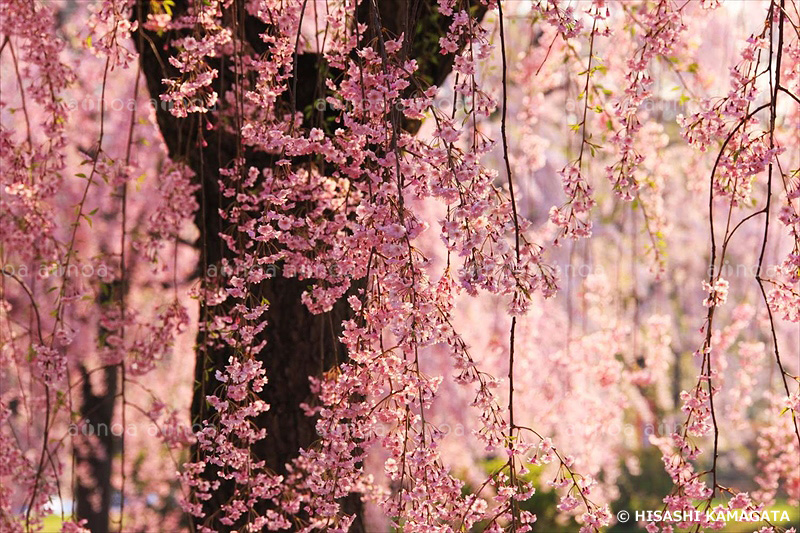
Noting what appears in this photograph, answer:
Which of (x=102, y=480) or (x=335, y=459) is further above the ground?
(x=102, y=480)

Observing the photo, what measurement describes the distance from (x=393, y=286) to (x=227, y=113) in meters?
1.20

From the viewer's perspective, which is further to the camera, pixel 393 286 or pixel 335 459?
pixel 335 459

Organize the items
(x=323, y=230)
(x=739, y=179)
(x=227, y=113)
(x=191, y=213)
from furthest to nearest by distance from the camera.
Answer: (x=191, y=213), (x=227, y=113), (x=739, y=179), (x=323, y=230)

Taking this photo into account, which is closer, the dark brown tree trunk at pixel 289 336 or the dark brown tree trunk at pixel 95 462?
the dark brown tree trunk at pixel 289 336

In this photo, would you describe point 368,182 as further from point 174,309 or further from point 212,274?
point 174,309

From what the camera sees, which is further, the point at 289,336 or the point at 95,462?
the point at 95,462

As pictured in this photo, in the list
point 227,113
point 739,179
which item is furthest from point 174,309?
point 739,179

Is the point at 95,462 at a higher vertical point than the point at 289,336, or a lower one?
higher

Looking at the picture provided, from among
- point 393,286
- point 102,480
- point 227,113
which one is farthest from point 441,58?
point 102,480

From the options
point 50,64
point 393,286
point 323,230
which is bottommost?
point 393,286

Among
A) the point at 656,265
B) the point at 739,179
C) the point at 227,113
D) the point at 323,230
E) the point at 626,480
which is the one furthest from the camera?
A: the point at 626,480

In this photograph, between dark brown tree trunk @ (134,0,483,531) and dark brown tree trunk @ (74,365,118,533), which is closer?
dark brown tree trunk @ (134,0,483,531)

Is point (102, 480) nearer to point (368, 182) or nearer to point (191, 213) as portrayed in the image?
point (191, 213)

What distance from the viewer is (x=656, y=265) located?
124 inches
